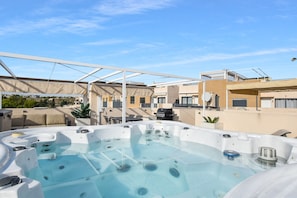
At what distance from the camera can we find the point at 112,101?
2927 centimetres

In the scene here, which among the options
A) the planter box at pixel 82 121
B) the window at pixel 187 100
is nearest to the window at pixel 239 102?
the window at pixel 187 100

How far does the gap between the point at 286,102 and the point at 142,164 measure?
73.8ft

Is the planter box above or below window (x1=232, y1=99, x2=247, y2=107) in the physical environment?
below

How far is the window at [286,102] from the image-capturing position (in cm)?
2064

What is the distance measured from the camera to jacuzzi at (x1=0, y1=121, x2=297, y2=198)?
242cm

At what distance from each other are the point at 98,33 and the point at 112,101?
20468 mm

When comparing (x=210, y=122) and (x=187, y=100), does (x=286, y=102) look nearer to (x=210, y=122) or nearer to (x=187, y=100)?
(x=187, y=100)

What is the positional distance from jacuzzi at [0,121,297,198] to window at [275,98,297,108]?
63.1ft

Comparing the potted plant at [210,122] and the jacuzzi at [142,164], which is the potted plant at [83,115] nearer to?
the jacuzzi at [142,164]

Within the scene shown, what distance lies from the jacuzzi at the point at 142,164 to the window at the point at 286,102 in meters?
19.2

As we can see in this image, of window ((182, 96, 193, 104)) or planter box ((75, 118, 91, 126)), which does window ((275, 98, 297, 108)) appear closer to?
window ((182, 96, 193, 104))

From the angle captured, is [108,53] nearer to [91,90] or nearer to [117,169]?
[91,90]

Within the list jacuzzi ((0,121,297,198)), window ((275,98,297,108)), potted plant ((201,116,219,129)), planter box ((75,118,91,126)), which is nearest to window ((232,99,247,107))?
window ((275,98,297,108))

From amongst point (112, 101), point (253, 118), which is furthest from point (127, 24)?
point (112, 101)
